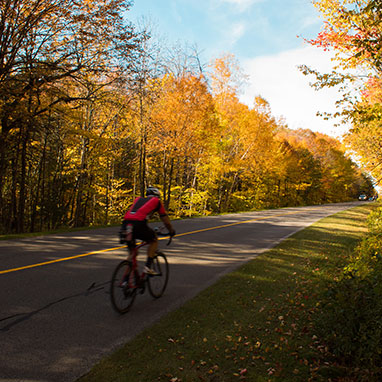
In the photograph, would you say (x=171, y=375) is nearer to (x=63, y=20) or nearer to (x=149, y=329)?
(x=149, y=329)

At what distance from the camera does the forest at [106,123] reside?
12133mm

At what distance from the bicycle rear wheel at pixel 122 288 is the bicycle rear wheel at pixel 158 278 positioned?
0.54 m

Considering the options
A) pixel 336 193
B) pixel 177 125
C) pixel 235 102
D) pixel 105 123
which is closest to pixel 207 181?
pixel 235 102

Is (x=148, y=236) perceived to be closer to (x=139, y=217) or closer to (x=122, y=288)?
(x=139, y=217)

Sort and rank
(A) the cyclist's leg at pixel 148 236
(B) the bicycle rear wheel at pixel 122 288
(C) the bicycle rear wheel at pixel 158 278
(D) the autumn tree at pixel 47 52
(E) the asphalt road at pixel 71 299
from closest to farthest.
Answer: (E) the asphalt road at pixel 71 299 < (B) the bicycle rear wheel at pixel 122 288 < (A) the cyclist's leg at pixel 148 236 < (C) the bicycle rear wheel at pixel 158 278 < (D) the autumn tree at pixel 47 52

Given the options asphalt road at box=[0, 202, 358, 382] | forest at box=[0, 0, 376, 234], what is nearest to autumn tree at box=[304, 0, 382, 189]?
forest at box=[0, 0, 376, 234]

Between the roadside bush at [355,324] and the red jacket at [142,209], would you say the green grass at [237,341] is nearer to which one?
the roadside bush at [355,324]

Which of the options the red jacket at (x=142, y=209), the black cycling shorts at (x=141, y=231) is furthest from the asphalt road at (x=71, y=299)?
the red jacket at (x=142, y=209)

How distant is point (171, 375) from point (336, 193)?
74996 millimetres

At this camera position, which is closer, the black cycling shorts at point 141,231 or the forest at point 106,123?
the black cycling shorts at point 141,231

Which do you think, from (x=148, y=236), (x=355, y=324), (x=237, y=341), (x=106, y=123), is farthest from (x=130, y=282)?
(x=106, y=123)

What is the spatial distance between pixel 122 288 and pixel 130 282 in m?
0.20

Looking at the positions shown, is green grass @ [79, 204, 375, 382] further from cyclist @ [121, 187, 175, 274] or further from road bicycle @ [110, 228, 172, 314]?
cyclist @ [121, 187, 175, 274]

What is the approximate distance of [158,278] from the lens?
605 cm
